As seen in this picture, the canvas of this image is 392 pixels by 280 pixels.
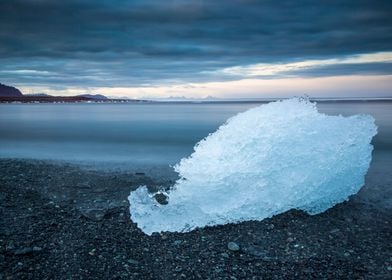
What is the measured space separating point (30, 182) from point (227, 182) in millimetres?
4800

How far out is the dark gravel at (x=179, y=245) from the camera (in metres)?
4.62

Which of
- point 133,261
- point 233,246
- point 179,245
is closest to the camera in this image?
point 133,261

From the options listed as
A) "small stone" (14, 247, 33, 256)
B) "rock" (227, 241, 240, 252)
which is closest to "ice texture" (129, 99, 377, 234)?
"rock" (227, 241, 240, 252)

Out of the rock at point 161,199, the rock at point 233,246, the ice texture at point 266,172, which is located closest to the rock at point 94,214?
the ice texture at point 266,172

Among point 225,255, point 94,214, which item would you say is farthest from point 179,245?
point 94,214

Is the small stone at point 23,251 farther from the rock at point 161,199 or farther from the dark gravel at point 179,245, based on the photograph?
the rock at point 161,199

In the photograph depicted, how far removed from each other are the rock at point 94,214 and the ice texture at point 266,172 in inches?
21.9

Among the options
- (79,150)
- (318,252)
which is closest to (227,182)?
(318,252)

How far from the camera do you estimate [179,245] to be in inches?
211

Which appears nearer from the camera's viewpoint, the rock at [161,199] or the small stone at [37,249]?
the small stone at [37,249]

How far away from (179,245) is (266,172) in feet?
6.83

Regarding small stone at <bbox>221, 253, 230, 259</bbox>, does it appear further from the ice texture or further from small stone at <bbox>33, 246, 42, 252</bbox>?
small stone at <bbox>33, 246, 42, 252</bbox>

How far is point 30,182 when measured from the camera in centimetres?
837

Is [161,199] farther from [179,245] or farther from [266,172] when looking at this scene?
[266,172]
